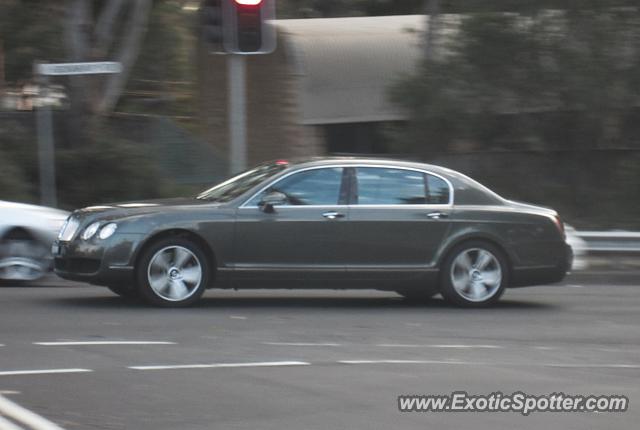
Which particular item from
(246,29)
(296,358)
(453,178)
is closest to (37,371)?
(296,358)

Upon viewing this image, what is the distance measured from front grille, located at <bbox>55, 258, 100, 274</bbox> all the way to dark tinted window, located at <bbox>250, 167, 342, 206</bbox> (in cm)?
178

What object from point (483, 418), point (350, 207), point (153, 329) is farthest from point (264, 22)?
point (483, 418)

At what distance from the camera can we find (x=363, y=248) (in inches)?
450

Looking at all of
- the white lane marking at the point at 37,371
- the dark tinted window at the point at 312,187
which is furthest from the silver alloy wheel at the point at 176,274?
the white lane marking at the point at 37,371

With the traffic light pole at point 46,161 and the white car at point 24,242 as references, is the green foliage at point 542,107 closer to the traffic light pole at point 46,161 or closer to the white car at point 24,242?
the traffic light pole at point 46,161

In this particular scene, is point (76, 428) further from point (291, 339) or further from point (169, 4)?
point (169, 4)

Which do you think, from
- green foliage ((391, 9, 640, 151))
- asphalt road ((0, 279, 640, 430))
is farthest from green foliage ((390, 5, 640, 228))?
asphalt road ((0, 279, 640, 430))

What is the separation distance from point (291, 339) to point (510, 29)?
41.9ft

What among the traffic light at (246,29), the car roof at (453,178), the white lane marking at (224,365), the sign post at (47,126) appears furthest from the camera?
the sign post at (47,126)

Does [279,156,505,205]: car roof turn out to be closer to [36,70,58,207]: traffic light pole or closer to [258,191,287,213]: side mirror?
[258,191,287,213]: side mirror

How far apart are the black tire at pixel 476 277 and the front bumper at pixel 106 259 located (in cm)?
314

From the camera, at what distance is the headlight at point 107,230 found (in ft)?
35.4

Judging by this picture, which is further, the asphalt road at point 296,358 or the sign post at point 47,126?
the sign post at point 47,126

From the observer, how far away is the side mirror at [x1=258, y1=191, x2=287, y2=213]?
1120cm
